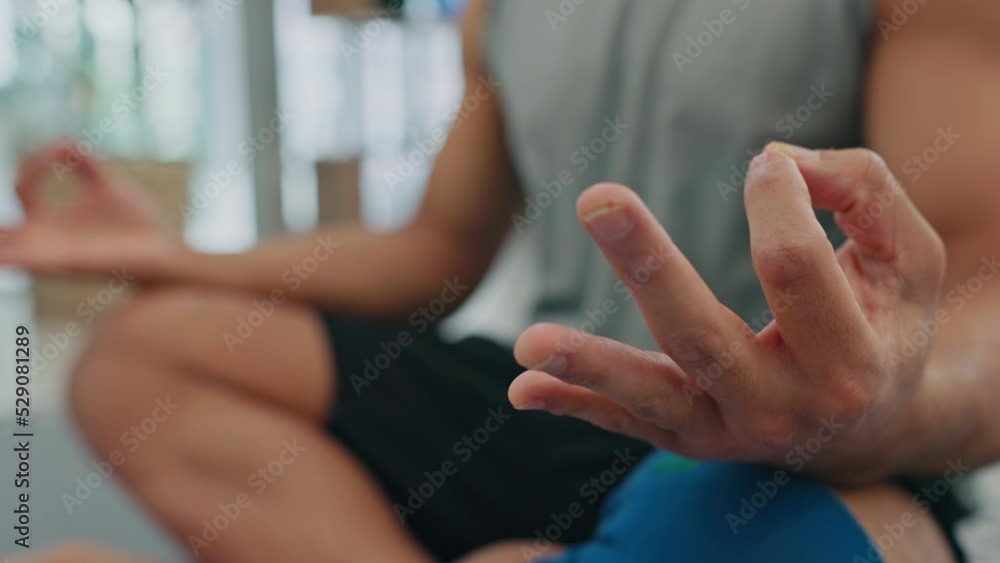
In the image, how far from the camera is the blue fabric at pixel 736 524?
1.31ft

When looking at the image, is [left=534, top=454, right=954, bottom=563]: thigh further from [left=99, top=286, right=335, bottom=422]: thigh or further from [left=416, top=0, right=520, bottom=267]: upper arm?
[left=416, top=0, right=520, bottom=267]: upper arm

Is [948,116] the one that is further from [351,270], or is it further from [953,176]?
[351,270]

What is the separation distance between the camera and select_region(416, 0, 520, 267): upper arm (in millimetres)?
952

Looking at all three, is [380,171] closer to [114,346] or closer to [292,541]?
[114,346]

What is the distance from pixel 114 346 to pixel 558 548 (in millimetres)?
406

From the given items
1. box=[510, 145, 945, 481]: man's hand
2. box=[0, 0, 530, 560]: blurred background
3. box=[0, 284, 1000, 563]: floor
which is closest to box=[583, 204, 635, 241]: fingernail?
box=[510, 145, 945, 481]: man's hand
